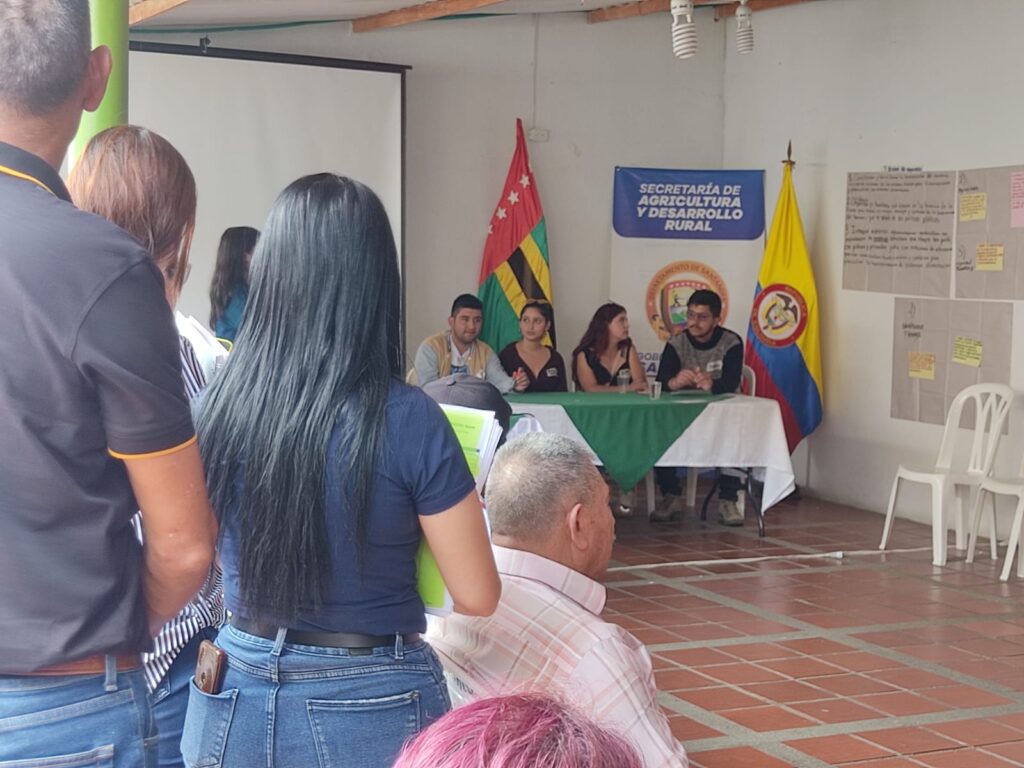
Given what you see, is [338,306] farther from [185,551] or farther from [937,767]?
[937,767]

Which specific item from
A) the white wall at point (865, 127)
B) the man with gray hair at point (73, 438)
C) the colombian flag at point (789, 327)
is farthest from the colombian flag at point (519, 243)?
the man with gray hair at point (73, 438)

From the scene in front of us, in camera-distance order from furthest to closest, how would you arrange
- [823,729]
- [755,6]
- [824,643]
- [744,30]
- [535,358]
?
[755,6]
[535,358]
[744,30]
[824,643]
[823,729]

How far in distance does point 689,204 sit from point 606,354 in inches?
69.2

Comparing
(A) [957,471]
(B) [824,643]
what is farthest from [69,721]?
(A) [957,471]

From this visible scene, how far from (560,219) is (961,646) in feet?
15.9

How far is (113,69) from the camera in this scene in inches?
90.7

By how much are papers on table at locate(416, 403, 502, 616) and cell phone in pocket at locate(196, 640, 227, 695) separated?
26 centimetres

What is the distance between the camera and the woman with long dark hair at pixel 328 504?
1.63m

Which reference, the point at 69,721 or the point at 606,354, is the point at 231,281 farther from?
the point at 606,354

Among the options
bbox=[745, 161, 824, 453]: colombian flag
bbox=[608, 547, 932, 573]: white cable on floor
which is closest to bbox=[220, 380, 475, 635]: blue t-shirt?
bbox=[608, 547, 932, 573]: white cable on floor

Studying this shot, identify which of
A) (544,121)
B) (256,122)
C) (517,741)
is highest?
(544,121)

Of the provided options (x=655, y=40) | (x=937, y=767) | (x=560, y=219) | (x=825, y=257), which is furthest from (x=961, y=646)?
(x=655, y=40)

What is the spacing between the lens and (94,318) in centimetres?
128

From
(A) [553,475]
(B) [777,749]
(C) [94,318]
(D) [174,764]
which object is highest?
(C) [94,318]
